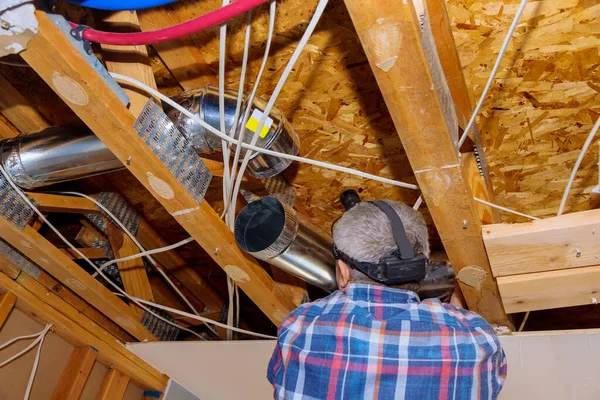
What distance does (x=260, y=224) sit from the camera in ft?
4.88

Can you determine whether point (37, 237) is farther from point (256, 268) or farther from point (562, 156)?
point (562, 156)

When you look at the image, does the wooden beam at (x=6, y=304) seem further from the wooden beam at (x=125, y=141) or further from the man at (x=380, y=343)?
the man at (x=380, y=343)

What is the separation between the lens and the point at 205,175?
1.41 m

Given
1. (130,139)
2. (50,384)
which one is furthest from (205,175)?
(50,384)

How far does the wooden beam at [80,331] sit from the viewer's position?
71.3 inches

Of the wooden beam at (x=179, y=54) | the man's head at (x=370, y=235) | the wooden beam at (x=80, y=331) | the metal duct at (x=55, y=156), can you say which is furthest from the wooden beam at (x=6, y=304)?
the man's head at (x=370, y=235)

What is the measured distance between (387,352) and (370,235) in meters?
0.24

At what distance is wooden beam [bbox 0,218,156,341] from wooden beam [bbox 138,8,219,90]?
2.06 ft

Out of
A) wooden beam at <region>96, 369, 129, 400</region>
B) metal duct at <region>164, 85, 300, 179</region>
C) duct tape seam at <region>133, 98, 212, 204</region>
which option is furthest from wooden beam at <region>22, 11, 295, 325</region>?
wooden beam at <region>96, 369, 129, 400</region>

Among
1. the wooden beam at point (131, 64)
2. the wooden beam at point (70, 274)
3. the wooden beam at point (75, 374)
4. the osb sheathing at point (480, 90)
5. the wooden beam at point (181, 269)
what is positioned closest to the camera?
the wooden beam at point (131, 64)

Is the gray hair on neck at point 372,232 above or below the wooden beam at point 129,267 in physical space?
below

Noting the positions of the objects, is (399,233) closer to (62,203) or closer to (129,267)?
(62,203)

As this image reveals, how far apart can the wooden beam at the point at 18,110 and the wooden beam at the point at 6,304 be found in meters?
0.54

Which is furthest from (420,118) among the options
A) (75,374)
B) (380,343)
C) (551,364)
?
(75,374)
